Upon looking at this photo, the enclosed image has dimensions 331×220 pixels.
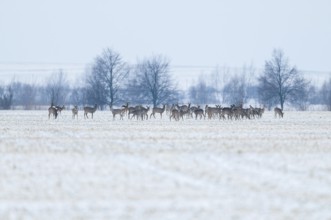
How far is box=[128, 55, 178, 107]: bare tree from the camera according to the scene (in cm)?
9769

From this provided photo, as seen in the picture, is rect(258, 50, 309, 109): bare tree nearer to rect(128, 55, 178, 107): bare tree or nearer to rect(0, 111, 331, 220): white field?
rect(128, 55, 178, 107): bare tree

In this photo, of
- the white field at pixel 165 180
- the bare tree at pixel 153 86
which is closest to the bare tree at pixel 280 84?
the bare tree at pixel 153 86

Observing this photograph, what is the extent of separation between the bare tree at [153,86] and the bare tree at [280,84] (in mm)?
12701

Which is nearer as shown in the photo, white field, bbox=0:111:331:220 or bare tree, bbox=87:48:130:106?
white field, bbox=0:111:331:220

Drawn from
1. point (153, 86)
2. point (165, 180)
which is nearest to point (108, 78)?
point (153, 86)

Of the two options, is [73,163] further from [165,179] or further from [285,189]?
[285,189]

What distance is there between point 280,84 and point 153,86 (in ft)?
57.2

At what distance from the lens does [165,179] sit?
15.7 meters

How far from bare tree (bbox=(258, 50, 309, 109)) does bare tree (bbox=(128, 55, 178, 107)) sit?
12.7 metres

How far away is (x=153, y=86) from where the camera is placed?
325 feet

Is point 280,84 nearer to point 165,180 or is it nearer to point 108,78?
point 108,78

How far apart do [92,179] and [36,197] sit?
2.39 meters

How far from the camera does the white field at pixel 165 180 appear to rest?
12.3 metres

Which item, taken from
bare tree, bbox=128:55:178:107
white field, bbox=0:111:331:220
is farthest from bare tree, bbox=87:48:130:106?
white field, bbox=0:111:331:220
